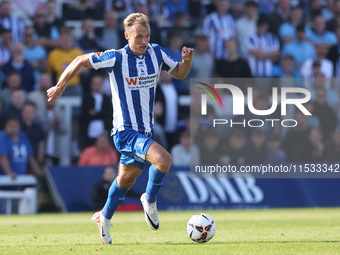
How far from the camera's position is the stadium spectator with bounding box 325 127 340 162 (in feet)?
57.8

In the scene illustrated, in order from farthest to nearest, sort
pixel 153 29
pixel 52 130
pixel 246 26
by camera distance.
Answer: pixel 246 26 < pixel 153 29 < pixel 52 130

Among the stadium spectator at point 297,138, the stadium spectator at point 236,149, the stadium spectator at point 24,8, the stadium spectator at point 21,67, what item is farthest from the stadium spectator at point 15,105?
the stadium spectator at point 297,138

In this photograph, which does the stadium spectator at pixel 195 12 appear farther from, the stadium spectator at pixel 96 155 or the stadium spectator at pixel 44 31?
the stadium spectator at pixel 96 155

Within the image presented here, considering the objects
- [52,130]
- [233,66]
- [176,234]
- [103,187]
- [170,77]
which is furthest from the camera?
[233,66]

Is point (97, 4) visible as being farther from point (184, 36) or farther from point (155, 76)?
point (155, 76)

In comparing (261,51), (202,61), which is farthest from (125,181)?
(261,51)

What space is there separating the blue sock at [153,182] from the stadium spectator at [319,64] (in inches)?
399

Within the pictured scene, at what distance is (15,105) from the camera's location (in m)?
16.5

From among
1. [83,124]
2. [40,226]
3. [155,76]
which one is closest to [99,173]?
[83,124]

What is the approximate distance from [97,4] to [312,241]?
473 inches

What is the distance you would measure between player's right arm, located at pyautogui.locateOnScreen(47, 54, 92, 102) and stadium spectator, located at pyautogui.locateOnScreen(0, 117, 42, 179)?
776cm

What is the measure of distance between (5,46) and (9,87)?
1.26 meters

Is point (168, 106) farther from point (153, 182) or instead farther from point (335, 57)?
point (153, 182)

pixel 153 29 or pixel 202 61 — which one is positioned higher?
pixel 153 29
